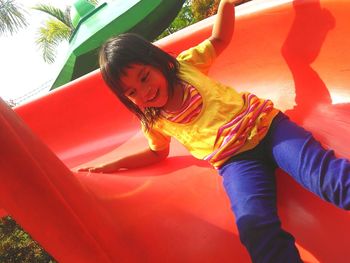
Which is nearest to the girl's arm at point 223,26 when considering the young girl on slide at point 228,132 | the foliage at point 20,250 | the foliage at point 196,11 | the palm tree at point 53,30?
the young girl on slide at point 228,132

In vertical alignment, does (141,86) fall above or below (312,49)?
above

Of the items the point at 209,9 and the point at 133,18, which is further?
the point at 209,9

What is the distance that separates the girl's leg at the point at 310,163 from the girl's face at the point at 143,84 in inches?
13.2

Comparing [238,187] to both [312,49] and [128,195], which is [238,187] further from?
[312,49]

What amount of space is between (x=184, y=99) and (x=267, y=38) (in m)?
0.54

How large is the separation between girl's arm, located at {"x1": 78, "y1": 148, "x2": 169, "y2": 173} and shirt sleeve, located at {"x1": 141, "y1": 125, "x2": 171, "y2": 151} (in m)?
0.02

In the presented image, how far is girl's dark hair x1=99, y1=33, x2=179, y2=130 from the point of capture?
1020mm

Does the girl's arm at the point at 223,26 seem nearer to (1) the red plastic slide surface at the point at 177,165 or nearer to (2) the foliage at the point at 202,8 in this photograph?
(1) the red plastic slide surface at the point at 177,165

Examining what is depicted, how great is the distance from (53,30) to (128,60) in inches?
268

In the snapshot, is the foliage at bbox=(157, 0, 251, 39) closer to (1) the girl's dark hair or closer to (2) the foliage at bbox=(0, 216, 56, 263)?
(2) the foliage at bbox=(0, 216, 56, 263)

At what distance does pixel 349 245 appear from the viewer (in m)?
0.78

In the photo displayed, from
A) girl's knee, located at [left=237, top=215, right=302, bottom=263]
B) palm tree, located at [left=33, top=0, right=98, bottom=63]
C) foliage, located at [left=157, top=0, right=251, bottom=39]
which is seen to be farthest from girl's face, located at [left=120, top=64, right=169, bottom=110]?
palm tree, located at [left=33, top=0, right=98, bottom=63]

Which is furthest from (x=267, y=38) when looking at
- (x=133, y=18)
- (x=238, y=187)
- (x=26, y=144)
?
(x=133, y=18)

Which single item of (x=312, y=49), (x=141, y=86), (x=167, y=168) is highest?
(x=141, y=86)
